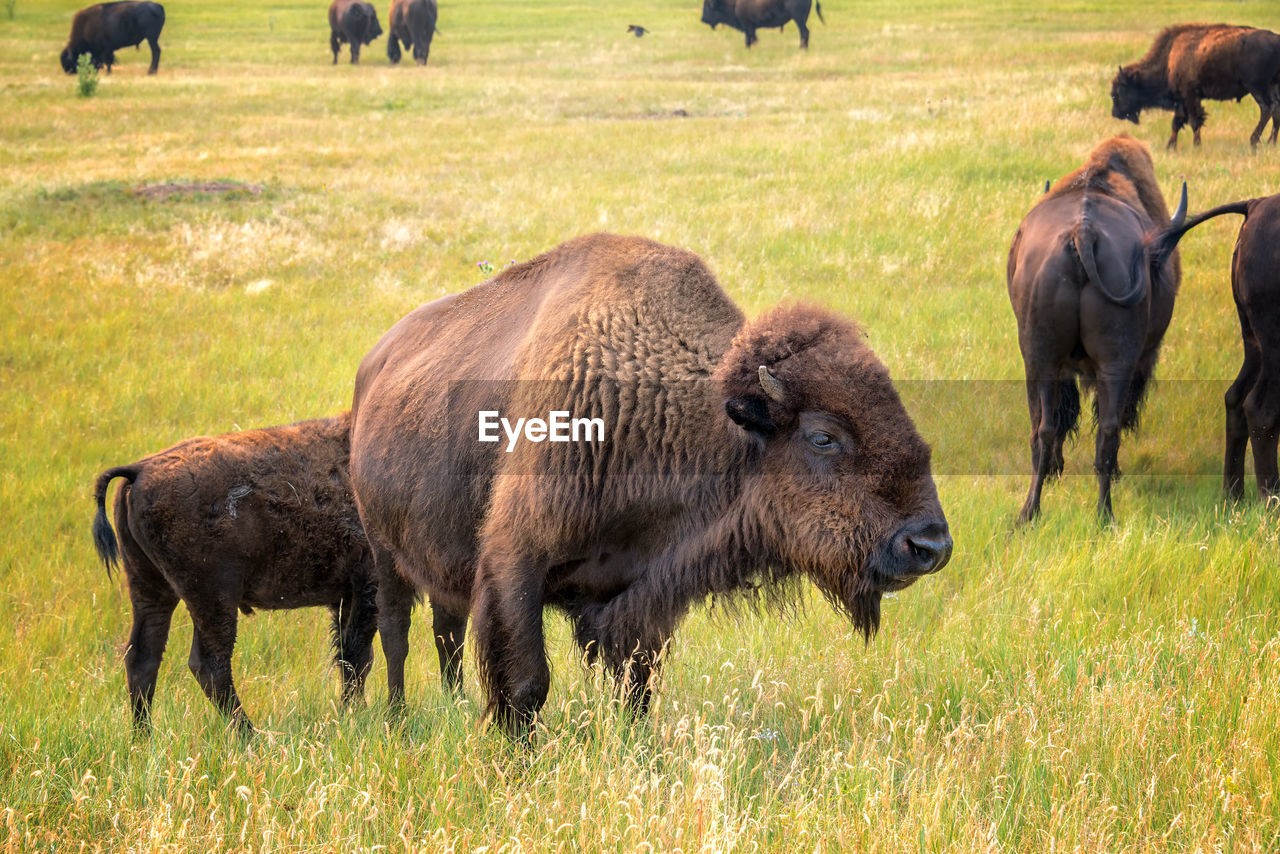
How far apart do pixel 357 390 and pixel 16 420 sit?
473 cm

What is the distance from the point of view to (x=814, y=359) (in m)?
3.57

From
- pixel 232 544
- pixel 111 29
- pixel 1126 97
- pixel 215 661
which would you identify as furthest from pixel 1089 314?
pixel 111 29

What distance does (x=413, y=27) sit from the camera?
1750 inches

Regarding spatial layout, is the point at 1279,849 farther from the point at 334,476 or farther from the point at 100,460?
the point at 100,460

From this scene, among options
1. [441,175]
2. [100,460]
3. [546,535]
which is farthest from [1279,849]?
[441,175]

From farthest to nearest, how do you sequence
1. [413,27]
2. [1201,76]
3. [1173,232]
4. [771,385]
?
[413,27] → [1201,76] → [1173,232] → [771,385]

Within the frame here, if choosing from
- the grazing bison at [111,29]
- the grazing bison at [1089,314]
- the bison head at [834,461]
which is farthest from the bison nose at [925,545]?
the grazing bison at [111,29]

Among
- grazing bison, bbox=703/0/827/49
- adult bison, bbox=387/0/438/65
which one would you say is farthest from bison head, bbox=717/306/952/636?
grazing bison, bbox=703/0/827/49

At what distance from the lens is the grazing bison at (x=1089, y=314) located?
718 cm

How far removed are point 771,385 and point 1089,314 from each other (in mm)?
4653

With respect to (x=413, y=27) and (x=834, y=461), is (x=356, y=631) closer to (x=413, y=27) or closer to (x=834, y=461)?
(x=834, y=461)

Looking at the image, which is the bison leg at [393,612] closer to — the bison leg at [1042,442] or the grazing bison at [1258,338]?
the bison leg at [1042,442]

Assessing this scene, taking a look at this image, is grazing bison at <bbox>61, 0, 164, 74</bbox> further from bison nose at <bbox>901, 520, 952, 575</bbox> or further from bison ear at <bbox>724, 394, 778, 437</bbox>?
bison nose at <bbox>901, 520, 952, 575</bbox>

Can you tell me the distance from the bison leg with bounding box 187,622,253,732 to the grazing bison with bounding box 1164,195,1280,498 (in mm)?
6381
